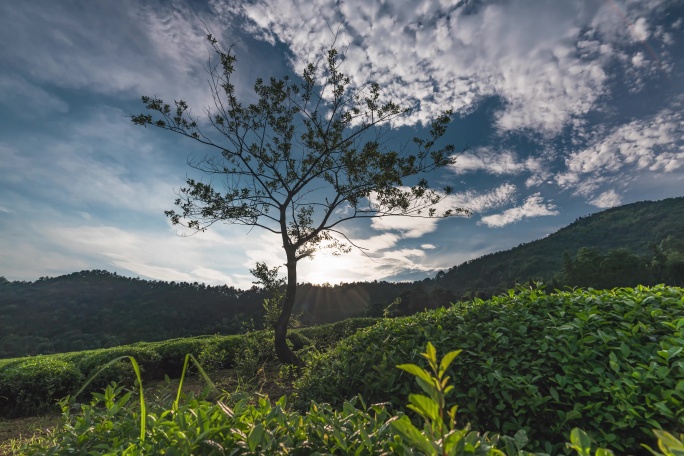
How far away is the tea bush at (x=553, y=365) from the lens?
9.73ft

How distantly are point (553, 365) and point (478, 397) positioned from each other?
841mm

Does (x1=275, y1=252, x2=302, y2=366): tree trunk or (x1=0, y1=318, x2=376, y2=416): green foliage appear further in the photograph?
(x1=275, y1=252, x2=302, y2=366): tree trunk

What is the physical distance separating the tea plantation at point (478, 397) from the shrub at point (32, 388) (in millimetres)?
6896

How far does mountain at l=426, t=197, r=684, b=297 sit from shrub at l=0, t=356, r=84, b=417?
162 ft

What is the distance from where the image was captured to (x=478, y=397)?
11.2ft

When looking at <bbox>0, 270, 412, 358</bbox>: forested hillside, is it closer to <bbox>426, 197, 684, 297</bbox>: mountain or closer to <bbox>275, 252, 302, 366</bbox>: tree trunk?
<bbox>275, 252, 302, 366</bbox>: tree trunk

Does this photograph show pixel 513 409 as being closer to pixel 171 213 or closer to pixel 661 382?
pixel 661 382

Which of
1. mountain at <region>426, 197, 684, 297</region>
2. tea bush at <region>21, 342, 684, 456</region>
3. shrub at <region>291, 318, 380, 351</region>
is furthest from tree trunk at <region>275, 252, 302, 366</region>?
mountain at <region>426, 197, 684, 297</region>

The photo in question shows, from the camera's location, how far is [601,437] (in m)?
2.96

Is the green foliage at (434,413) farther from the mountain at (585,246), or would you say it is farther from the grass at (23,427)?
the mountain at (585,246)

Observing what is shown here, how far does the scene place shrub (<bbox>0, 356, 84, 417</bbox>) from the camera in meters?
8.00

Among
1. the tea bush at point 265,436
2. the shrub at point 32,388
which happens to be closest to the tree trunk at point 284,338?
the shrub at point 32,388

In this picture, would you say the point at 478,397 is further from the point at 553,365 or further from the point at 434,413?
the point at 434,413

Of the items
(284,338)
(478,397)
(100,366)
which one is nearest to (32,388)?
(100,366)
